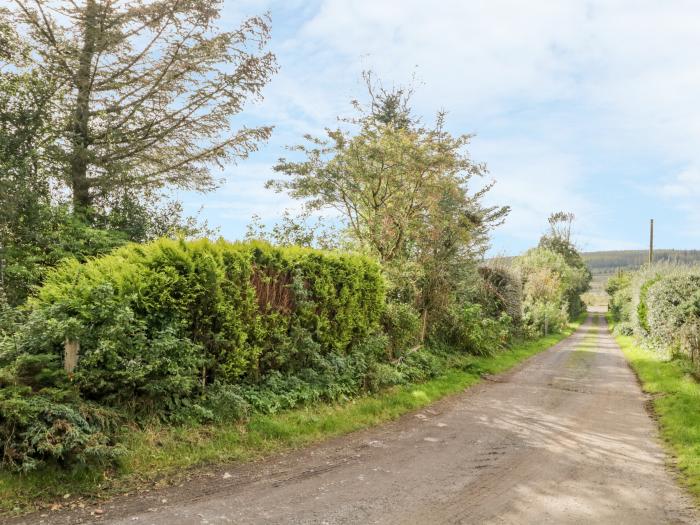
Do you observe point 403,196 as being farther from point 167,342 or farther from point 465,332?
point 167,342

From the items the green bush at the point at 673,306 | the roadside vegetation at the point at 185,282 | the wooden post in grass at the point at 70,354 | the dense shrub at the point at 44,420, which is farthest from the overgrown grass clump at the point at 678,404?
the wooden post in grass at the point at 70,354

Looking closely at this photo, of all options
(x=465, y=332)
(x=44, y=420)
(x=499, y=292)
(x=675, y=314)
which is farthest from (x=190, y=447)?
(x=499, y=292)

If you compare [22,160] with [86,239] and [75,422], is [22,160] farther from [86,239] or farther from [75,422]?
[75,422]

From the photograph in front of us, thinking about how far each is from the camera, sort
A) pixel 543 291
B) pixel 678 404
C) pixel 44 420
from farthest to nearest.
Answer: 1. pixel 543 291
2. pixel 678 404
3. pixel 44 420

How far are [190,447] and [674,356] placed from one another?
57.7ft

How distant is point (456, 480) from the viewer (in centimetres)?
609

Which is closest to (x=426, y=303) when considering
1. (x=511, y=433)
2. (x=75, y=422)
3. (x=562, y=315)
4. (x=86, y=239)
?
(x=511, y=433)

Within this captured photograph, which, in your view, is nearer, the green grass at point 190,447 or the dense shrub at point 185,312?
the green grass at point 190,447

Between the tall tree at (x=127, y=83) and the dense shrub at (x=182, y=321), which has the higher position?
the tall tree at (x=127, y=83)

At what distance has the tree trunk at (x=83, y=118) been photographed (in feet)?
44.3

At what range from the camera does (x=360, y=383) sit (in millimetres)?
10695

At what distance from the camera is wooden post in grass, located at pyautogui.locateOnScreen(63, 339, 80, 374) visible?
6234 millimetres

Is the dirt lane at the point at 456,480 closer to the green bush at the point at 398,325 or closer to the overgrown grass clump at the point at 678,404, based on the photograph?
the overgrown grass clump at the point at 678,404

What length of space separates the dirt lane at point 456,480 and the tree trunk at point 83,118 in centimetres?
1075
